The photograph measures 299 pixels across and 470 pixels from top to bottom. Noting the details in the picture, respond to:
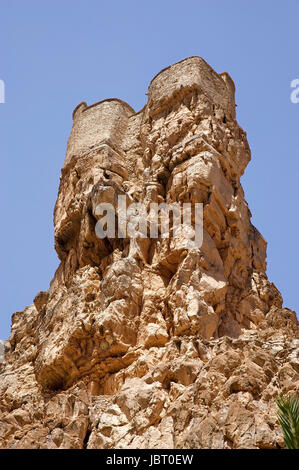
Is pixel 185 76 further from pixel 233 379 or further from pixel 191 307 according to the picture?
pixel 233 379

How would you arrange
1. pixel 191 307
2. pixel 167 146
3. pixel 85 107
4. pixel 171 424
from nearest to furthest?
pixel 171 424 < pixel 191 307 < pixel 167 146 < pixel 85 107

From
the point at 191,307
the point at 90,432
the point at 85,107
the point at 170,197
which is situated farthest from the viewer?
the point at 85,107

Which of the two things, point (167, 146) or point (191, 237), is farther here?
point (167, 146)

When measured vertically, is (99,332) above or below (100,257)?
below

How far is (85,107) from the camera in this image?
109 ft

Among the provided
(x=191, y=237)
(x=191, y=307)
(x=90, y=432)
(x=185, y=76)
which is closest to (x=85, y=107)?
(x=185, y=76)

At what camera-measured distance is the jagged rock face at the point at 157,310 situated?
18.6 meters

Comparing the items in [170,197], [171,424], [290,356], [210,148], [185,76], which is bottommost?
[171,424]

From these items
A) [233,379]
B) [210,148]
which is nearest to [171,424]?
[233,379]

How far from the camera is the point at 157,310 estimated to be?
76.2 ft

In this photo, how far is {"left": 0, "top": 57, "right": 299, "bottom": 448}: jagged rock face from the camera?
731 inches

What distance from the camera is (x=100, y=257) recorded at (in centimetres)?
2589

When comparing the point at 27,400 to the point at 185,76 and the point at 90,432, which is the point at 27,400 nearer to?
the point at 90,432

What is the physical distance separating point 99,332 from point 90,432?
12.1 feet
